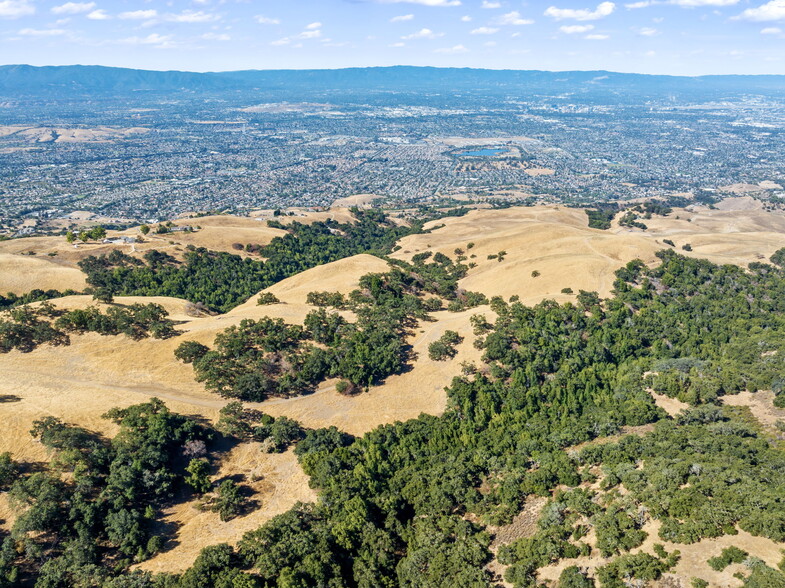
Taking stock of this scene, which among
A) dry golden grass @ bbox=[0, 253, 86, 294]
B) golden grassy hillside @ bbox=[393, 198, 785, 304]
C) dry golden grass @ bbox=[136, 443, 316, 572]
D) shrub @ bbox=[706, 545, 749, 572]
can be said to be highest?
golden grassy hillside @ bbox=[393, 198, 785, 304]

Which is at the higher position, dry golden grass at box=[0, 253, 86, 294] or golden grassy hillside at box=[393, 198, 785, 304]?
golden grassy hillside at box=[393, 198, 785, 304]

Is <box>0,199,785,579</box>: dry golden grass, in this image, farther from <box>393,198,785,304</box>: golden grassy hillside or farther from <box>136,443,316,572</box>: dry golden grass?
<box>393,198,785,304</box>: golden grassy hillside

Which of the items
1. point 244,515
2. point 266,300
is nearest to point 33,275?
point 266,300

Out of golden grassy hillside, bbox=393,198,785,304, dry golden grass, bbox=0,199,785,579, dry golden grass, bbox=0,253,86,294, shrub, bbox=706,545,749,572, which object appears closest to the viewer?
shrub, bbox=706,545,749,572

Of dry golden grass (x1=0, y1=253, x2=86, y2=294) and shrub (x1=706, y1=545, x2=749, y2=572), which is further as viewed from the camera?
dry golden grass (x1=0, y1=253, x2=86, y2=294)

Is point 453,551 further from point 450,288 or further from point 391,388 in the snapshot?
point 450,288

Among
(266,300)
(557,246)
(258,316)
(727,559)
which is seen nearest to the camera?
(727,559)

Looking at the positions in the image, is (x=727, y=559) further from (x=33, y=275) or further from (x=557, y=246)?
(x=33, y=275)

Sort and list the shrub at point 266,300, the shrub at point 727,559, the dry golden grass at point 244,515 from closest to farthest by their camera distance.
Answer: the shrub at point 727,559
the dry golden grass at point 244,515
the shrub at point 266,300

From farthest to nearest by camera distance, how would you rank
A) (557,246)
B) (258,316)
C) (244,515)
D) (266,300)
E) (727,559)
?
(557,246) < (266,300) < (258,316) < (244,515) < (727,559)

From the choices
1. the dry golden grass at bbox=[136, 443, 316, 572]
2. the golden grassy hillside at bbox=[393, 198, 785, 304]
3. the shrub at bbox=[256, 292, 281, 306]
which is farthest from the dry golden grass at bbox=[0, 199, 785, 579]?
the shrub at bbox=[256, 292, 281, 306]

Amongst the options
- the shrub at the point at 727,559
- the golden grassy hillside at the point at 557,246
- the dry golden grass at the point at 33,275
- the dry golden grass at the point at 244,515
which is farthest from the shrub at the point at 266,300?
the shrub at the point at 727,559

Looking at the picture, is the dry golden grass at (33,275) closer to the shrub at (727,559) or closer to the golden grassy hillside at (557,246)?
the golden grassy hillside at (557,246)
